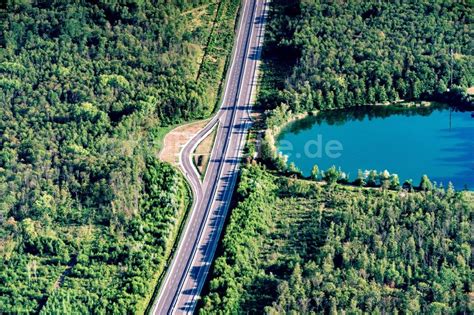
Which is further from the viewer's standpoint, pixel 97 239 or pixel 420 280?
pixel 97 239

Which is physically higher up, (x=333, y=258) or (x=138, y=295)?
(x=333, y=258)

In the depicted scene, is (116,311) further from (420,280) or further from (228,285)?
(420,280)

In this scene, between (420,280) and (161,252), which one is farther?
(161,252)

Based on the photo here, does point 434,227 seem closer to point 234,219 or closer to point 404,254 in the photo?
point 404,254

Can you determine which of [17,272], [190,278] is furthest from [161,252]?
[17,272]

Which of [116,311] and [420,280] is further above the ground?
[420,280]

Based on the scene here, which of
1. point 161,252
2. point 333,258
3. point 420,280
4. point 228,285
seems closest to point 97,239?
point 161,252
